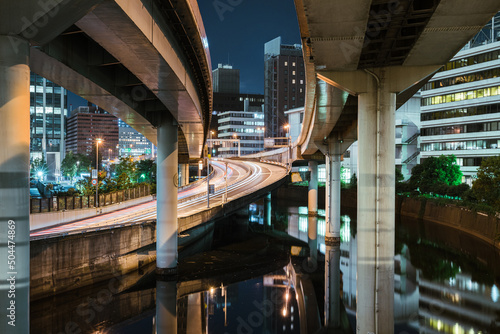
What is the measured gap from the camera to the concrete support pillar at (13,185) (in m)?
6.73

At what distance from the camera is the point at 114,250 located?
79.0 ft

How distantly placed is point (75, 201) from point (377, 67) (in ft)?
76.0

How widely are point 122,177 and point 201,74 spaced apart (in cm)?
3097

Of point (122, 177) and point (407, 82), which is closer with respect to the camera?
point (407, 82)

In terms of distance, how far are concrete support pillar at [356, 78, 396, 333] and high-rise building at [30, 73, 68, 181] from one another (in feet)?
369

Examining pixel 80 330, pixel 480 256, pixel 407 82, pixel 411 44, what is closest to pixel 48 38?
pixel 411 44

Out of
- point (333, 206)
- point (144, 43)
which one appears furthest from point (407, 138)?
point (144, 43)

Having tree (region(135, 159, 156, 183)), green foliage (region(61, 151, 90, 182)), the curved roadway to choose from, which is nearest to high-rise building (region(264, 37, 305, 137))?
green foliage (region(61, 151, 90, 182))

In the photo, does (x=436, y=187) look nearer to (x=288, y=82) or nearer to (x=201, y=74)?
(x=201, y=74)

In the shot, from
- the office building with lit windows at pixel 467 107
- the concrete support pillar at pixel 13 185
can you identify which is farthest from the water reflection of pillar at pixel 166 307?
the office building with lit windows at pixel 467 107

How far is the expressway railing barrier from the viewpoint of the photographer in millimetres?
25469

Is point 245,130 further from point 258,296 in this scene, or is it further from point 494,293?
point 494,293

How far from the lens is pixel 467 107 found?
6053 centimetres

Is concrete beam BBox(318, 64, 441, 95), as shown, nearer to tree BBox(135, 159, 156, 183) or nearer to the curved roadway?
the curved roadway
